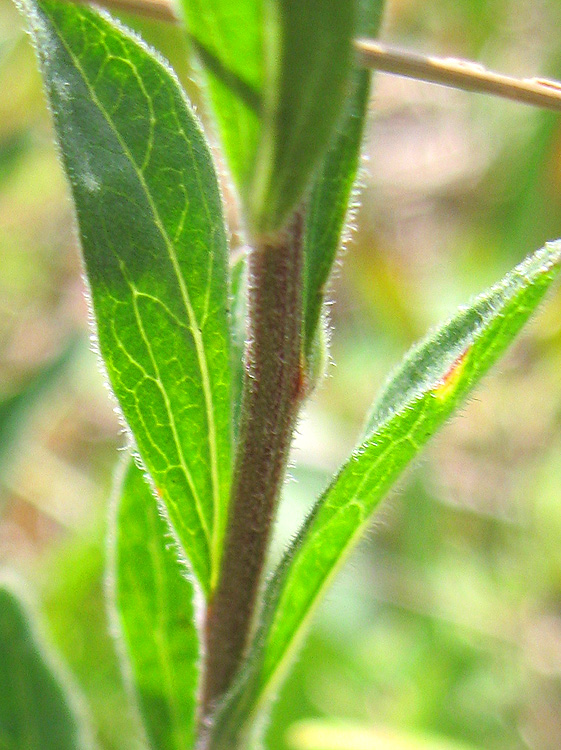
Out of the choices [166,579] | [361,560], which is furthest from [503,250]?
[166,579]

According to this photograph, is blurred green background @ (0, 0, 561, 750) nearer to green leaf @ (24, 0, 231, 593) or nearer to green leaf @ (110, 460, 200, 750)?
green leaf @ (110, 460, 200, 750)

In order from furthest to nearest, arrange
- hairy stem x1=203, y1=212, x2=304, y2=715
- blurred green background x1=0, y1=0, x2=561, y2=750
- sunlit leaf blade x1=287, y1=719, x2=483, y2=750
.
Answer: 1. blurred green background x1=0, y1=0, x2=561, y2=750
2. sunlit leaf blade x1=287, y1=719, x2=483, y2=750
3. hairy stem x1=203, y1=212, x2=304, y2=715


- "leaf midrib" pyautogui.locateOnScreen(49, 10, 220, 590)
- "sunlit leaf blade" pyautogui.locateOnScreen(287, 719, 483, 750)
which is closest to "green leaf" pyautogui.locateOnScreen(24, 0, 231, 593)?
"leaf midrib" pyautogui.locateOnScreen(49, 10, 220, 590)

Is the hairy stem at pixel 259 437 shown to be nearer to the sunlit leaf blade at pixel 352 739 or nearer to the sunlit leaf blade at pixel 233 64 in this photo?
the sunlit leaf blade at pixel 233 64

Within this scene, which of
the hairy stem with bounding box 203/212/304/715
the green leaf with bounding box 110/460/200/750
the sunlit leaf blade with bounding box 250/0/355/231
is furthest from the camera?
the green leaf with bounding box 110/460/200/750

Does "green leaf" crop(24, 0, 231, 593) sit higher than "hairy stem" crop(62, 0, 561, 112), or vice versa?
→ "hairy stem" crop(62, 0, 561, 112)

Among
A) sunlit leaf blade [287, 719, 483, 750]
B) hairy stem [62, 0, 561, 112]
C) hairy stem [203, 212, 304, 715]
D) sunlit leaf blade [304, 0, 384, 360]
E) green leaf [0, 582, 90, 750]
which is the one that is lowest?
sunlit leaf blade [287, 719, 483, 750]
